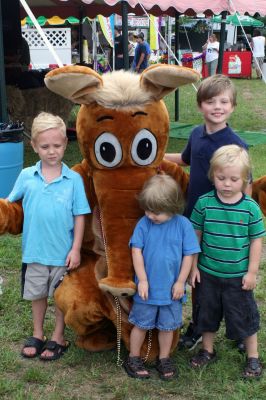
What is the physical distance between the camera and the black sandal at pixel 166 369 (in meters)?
2.67

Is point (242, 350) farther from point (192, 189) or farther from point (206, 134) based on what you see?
point (206, 134)

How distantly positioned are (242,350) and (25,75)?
7229 mm

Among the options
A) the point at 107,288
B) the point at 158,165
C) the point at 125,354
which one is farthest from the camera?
the point at 125,354

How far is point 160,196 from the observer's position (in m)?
2.46

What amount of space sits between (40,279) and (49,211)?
1.22 ft

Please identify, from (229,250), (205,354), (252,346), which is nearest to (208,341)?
(205,354)

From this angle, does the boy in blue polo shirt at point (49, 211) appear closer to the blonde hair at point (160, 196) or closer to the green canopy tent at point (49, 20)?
the blonde hair at point (160, 196)

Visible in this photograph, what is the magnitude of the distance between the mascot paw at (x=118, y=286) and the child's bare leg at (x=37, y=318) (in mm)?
544

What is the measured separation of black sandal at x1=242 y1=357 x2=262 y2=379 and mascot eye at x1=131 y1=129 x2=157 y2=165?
114cm

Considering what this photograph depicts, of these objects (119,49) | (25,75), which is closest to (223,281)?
(25,75)

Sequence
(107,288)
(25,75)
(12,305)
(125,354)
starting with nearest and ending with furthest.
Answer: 1. (107,288)
2. (125,354)
3. (12,305)
4. (25,75)

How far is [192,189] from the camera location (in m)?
2.81

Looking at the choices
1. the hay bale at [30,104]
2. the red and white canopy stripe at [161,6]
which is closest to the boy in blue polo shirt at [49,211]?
the red and white canopy stripe at [161,6]

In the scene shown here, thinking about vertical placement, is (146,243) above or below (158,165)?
below
